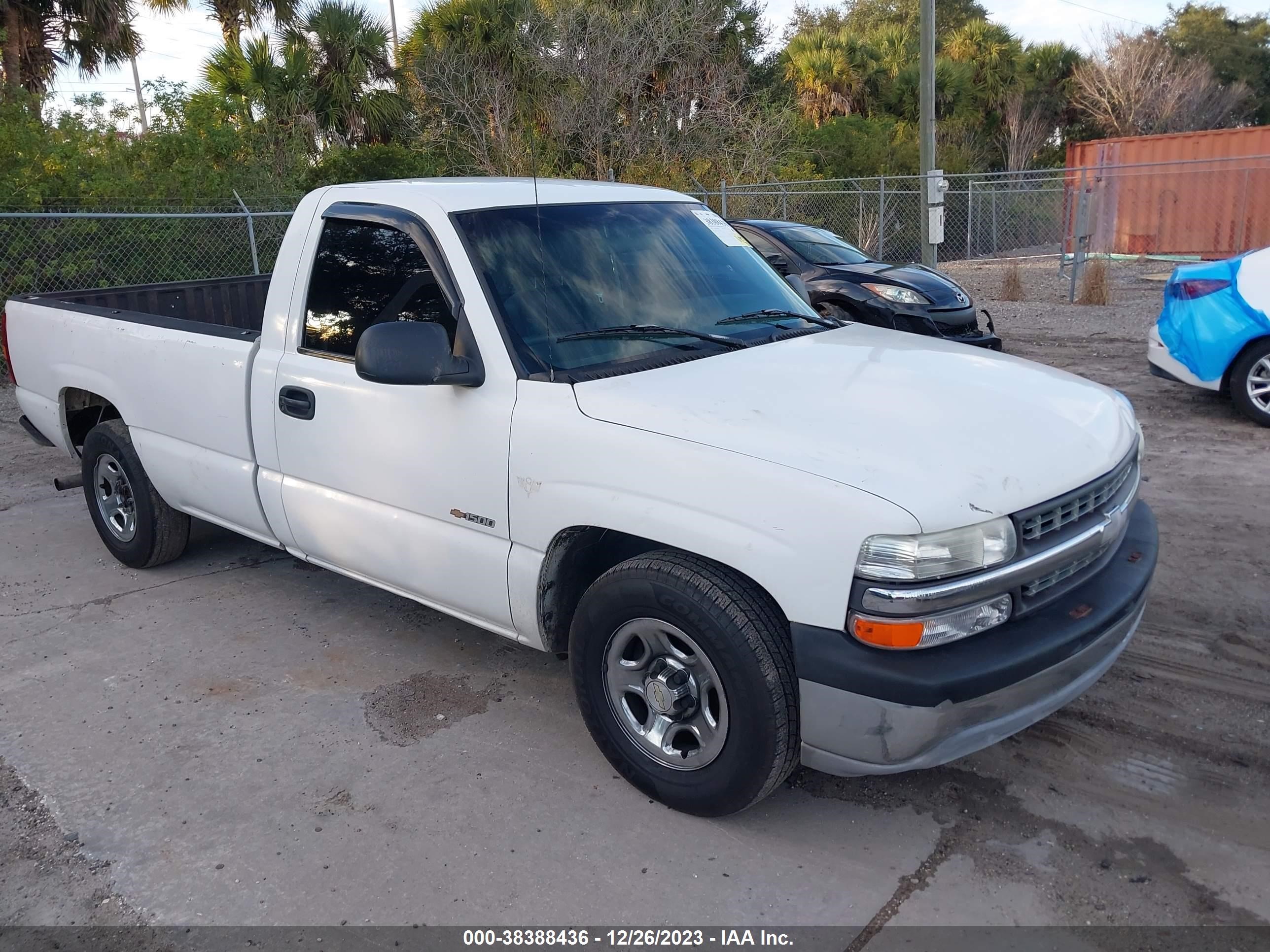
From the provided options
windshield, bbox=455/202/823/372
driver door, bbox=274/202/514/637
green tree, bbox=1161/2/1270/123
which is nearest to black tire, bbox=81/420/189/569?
driver door, bbox=274/202/514/637

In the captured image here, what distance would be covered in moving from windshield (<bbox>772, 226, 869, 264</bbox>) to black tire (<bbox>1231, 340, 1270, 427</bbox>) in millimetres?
3987

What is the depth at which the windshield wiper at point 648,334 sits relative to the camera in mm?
3637

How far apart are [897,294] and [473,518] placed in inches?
291

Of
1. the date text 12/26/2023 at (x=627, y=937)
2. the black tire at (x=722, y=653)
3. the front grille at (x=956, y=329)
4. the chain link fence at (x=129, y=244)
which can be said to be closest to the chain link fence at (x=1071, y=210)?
the chain link fence at (x=129, y=244)

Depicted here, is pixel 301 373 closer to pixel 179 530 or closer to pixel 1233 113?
pixel 179 530

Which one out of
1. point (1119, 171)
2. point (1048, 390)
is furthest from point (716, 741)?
point (1119, 171)

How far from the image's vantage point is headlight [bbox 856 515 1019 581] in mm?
2729

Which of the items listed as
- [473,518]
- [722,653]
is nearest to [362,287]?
[473,518]

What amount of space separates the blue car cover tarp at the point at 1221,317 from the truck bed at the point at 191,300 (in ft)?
21.3

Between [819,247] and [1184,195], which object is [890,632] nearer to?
[819,247]

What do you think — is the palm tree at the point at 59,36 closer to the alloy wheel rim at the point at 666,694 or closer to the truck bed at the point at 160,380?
the truck bed at the point at 160,380

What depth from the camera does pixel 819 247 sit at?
36.2 ft

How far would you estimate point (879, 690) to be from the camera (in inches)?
109

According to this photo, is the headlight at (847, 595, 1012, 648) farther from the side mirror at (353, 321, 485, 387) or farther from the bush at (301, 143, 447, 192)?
the bush at (301, 143, 447, 192)
